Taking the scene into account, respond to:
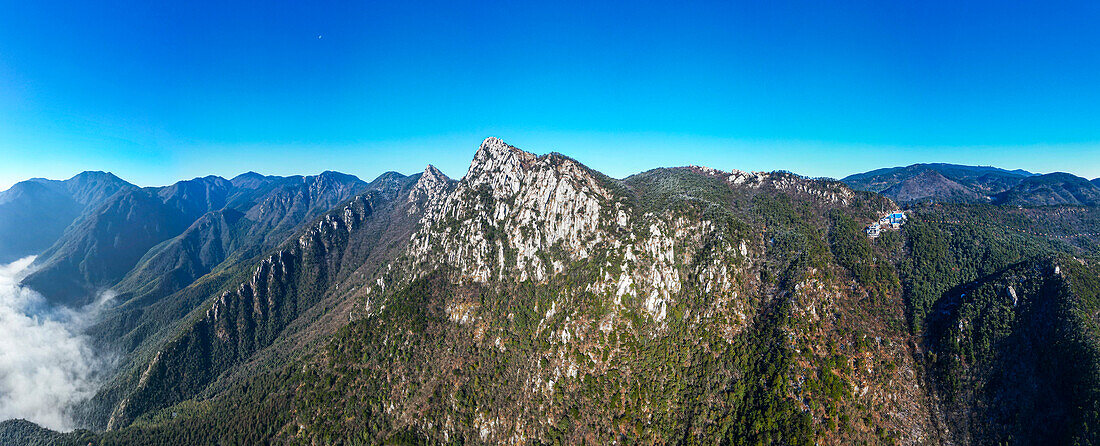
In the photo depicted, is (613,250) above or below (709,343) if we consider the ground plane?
above

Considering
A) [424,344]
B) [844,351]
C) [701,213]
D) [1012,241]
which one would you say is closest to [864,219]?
[1012,241]

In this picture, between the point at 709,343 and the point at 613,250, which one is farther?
the point at 613,250

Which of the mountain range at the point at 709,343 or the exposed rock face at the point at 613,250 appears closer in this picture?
the mountain range at the point at 709,343

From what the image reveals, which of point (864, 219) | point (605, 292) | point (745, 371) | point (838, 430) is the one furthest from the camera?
point (864, 219)

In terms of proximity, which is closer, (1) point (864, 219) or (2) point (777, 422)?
(2) point (777, 422)

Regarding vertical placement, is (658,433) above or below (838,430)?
below

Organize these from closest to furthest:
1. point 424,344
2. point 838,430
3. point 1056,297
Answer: point 838,430 < point 1056,297 < point 424,344

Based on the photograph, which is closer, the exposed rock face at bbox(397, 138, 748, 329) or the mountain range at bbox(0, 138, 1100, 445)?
the mountain range at bbox(0, 138, 1100, 445)

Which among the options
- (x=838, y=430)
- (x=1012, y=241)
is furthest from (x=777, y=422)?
(x=1012, y=241)

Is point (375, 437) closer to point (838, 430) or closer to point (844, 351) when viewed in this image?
point (838, 430)

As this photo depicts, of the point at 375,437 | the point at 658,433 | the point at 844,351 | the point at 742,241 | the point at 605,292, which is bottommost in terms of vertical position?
the point at 375,437
